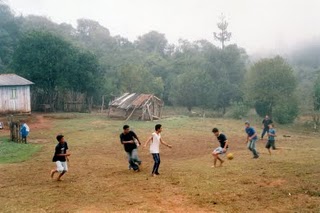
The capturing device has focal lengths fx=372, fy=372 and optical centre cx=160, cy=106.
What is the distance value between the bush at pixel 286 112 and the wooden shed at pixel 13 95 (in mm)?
27252

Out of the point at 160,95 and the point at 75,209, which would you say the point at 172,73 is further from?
the point at 75,209

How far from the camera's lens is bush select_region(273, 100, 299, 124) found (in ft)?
138

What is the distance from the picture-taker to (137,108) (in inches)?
1487

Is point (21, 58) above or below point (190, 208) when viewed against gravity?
above

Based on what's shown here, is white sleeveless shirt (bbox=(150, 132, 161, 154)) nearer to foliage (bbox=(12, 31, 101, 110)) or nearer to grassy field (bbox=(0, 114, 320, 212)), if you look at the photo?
grassy field (bbox=(0, 114, 320, 212))

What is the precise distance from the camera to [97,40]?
9494 cm

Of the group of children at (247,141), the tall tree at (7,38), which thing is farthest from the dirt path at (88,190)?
the tall tree at (7,38)

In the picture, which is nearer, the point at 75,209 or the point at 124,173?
the point at 75,209

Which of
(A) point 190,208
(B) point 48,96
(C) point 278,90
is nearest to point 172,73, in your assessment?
(C) point 278,90

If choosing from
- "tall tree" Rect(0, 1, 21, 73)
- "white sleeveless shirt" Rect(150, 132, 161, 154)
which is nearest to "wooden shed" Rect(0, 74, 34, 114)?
"tall tree" Rect(0, 1, 21, 73)

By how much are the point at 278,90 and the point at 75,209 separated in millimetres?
40149

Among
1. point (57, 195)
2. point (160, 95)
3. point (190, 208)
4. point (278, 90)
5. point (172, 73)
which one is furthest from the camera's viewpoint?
point (172, 73)

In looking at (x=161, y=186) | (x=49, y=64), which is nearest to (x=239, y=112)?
(x=49, y=64)

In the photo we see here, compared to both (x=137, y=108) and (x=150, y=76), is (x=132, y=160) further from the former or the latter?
(x=150, y=76)
